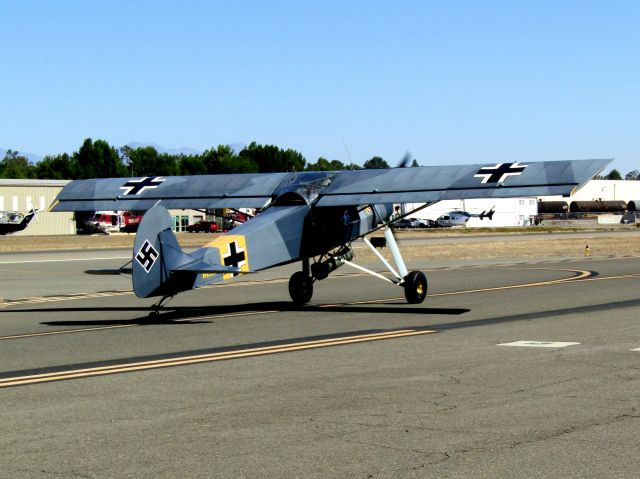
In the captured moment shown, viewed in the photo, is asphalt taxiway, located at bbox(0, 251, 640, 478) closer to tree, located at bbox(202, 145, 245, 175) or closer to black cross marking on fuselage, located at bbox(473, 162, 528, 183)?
black cross marking on fuselage, located at bbox(473, 162, 528, 183)

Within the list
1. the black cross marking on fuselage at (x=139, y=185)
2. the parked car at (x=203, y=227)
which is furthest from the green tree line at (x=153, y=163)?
the black cross marking on fuselage at (x=139, y=185)

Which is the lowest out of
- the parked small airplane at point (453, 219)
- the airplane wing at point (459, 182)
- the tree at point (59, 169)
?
the parked small airplane at point (453, 219)

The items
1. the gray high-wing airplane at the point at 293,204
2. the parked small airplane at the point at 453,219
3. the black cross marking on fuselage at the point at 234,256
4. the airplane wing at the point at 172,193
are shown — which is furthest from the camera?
the parked small airplane at the point at 453,219

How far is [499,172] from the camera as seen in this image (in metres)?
20.3

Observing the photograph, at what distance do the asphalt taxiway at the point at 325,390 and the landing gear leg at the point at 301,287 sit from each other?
0.39 metres

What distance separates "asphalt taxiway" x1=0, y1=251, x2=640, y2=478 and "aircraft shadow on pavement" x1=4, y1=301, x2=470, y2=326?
0.06 metres

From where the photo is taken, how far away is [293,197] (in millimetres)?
21266

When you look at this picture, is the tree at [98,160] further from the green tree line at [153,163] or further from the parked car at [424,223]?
the parked car at [424,223]

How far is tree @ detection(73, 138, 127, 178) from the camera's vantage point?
516 ft

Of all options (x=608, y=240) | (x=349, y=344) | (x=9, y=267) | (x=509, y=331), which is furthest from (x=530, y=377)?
(x=608, y=240)

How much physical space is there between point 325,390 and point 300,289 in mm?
11546

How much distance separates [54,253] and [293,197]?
36.2m

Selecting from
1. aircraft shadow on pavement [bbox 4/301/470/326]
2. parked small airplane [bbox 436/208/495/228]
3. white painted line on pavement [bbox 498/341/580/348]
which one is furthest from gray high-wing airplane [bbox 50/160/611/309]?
parked small airplane [bbox 436/208/495/228]

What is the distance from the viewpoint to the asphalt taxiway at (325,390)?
771 cm
